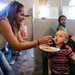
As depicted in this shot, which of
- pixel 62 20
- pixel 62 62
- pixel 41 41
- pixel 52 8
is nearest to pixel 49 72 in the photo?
pixel 62 62

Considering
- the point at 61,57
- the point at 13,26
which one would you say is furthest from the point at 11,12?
the point at 61,57

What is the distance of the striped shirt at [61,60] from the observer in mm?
1660

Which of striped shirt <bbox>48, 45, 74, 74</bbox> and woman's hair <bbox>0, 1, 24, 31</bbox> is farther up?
woman's hair <bbox>0, 1, 24, 31</bbox>

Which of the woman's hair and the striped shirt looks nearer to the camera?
the woman's hair

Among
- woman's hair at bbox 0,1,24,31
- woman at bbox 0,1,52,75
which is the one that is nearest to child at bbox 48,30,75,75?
woman at bbox 0,1,52,75

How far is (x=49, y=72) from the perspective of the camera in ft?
5.72

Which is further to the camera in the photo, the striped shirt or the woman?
the striped shirt

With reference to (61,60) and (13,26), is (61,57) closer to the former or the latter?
(61,60)

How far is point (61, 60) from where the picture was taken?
1657 millimetres

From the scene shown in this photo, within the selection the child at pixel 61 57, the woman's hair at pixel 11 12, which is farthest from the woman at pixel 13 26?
the child at pixel 61 57

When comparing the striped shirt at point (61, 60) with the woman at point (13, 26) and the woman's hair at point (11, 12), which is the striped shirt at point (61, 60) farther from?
the woman's hair at point (11, 12)

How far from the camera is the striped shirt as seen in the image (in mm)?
1660

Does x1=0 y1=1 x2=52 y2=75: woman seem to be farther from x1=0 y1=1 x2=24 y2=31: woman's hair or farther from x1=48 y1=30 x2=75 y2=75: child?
x1=48 y1=30 x2=75 y2=75: child

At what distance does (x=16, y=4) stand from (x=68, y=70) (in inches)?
38.2
